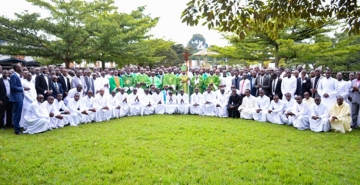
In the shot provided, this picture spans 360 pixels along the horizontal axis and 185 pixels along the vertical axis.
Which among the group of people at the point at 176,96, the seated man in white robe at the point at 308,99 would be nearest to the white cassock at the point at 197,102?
the group of people at the point at 176,96

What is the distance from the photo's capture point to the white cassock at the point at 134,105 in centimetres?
1191

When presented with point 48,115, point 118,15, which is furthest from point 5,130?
point 118,15

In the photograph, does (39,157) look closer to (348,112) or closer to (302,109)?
(302,109)

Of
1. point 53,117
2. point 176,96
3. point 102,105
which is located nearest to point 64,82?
point 102,105

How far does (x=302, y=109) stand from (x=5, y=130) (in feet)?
32.7

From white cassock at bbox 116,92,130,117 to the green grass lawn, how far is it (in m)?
3.34

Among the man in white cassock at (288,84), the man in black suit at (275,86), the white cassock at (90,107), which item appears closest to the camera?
the white cassock at (90,107)

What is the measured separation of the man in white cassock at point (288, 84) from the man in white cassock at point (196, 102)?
12.3ft

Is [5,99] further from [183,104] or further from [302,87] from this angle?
[302,87]

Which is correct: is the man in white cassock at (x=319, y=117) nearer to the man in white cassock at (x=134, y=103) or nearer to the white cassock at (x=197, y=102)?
the white cassock at (x=197, y=102)

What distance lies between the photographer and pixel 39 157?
5441 millimetres

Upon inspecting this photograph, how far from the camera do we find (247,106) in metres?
11.2

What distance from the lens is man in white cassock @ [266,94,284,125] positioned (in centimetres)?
991

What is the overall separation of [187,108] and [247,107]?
292 centimetres
